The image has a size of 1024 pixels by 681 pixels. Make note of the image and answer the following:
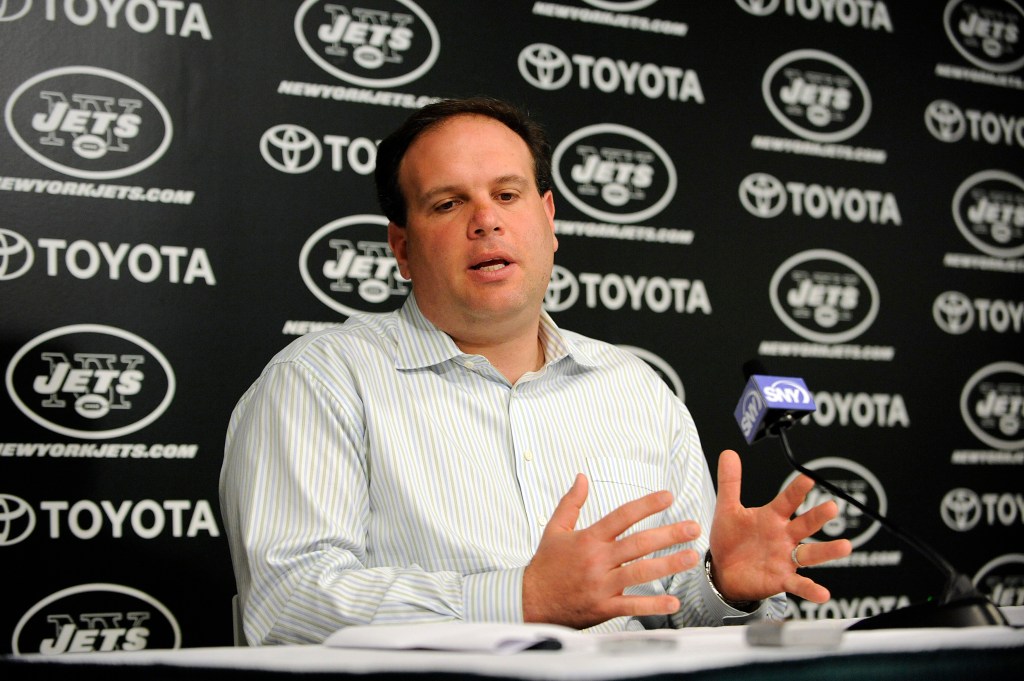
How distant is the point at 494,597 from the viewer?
1.37 m

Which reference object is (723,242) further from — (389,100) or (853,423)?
(389,100)

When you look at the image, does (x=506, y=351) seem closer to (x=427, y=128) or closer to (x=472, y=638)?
(x=427, y=128)

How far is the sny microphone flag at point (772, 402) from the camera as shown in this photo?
1181 mm

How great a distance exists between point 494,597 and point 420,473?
359mm

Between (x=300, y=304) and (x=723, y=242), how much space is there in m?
1.21

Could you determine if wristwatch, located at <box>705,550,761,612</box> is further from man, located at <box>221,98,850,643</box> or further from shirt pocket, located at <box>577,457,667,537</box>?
shirt pocket, located at <box>577,457,667,537</box>

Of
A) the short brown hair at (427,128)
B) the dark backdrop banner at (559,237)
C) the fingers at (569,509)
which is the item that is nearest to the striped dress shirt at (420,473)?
the fingers at (569,509)

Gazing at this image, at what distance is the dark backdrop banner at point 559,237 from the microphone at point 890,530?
4.60 feet

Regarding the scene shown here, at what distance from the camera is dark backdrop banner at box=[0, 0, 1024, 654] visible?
86.2 inches

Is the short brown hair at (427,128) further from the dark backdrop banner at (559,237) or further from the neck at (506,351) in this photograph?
the dark backdrop banner at (559,237)

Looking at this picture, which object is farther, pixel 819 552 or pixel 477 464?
pixel 477 464

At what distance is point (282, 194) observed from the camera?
7.89 ft

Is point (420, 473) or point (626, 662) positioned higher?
point (626, 662)

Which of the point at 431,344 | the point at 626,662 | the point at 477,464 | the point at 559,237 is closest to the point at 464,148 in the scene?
the point at 431,344
